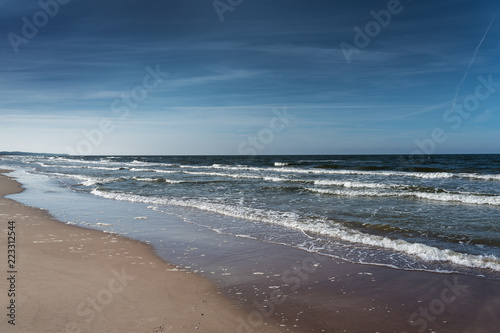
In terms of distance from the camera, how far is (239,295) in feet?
15.9

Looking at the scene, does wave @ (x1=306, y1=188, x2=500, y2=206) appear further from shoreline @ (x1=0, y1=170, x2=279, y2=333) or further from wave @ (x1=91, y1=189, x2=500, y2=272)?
shoreline @ (x1=0, y1=170, x2=279, y2=333)

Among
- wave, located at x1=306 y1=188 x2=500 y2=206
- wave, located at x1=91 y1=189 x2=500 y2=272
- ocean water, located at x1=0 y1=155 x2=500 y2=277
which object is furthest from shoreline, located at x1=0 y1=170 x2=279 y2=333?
wave, located at x1=306 y1=188 x2=500 y2=206

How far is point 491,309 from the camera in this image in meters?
4.39

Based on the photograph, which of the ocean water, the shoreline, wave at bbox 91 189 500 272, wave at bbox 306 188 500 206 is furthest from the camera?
wave at bbox 306 188 500 206

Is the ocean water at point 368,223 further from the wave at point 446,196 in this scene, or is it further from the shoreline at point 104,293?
the shoreline at point 104,293

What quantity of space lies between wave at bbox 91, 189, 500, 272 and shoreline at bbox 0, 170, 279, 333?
4.35m

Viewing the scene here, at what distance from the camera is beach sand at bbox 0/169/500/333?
3.95m

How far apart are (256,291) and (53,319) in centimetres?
264

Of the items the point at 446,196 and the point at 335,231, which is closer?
the point at 335,231

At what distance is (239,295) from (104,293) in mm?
1917

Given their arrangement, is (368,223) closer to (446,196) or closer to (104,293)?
(104,293)

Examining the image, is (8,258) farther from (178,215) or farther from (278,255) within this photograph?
(178,215)

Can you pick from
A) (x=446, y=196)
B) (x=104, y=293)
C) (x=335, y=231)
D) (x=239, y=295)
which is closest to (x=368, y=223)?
(x=335, y=231)

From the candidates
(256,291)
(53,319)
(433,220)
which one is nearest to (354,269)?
(256,291)
